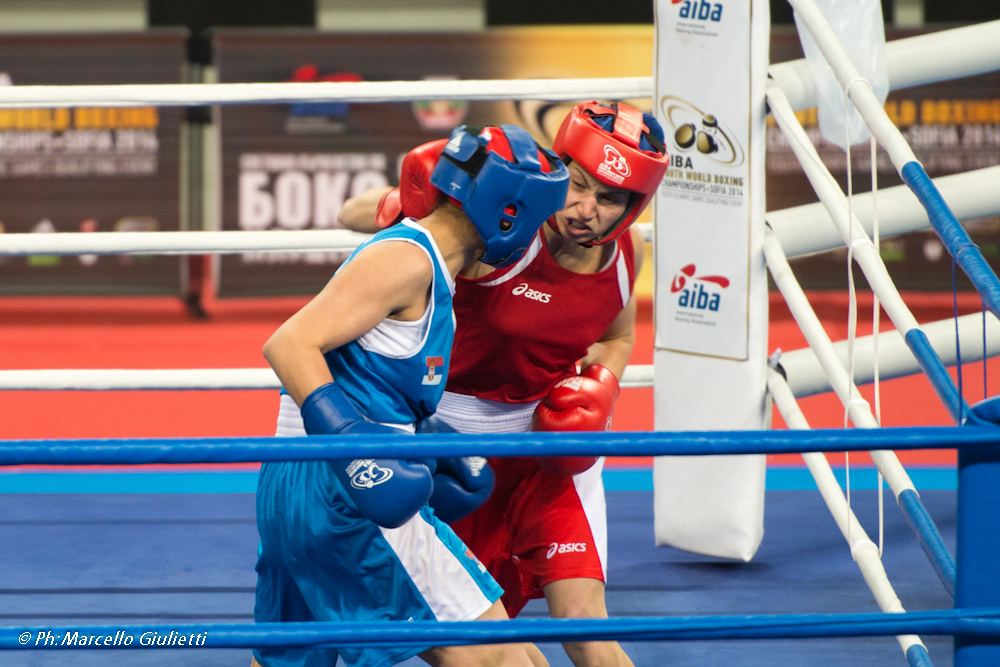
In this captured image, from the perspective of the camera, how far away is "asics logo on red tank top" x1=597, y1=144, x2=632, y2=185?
1.64m

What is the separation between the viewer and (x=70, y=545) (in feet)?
8.30

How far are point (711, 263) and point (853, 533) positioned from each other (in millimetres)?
783

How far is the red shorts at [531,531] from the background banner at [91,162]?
20.3 ft

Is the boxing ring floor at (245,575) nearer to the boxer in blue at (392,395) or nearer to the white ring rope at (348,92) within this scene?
the boxer in blue at (392,395)

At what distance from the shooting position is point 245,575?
235cm

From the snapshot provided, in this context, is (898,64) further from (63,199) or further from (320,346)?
(63,199)

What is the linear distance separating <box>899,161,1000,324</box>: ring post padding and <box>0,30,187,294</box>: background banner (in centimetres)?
682

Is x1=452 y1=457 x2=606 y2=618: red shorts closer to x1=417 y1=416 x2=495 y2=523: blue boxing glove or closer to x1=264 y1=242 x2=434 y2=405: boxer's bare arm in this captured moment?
x1=417 y1=416 x2=495 y2=523: blue boxing glove

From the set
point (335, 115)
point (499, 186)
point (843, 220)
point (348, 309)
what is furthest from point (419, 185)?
point (335, 115)

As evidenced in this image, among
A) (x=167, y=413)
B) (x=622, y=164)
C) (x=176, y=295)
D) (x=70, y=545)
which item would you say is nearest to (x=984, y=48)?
(x=622, y=164)

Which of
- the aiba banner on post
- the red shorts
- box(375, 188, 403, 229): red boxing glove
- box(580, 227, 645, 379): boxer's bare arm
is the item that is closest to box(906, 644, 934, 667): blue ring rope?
the red shorts

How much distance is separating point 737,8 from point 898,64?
380 mm

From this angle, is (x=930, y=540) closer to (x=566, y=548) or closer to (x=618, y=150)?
(x=566, y=548)

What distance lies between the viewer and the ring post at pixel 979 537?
101 cm
